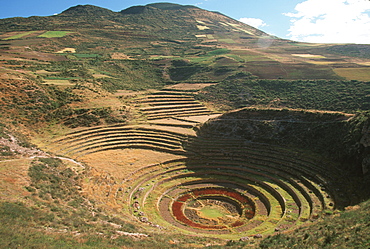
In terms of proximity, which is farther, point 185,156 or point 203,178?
point 185,156

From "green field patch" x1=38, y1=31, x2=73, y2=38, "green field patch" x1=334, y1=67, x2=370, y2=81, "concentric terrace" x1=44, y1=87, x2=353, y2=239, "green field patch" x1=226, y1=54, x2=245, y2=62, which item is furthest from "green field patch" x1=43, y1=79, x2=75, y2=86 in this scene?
"green field patch" x1=334, y1=67, x2=370, y2=81

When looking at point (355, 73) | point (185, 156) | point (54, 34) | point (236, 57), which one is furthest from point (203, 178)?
point (54, 34)

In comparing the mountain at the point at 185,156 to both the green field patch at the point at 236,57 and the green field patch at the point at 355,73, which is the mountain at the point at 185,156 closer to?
the green field patch at the point at 355,73

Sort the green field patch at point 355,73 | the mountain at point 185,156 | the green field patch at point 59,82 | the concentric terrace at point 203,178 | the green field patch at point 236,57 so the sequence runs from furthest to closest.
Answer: the green field patch at point 236,57
the green field patch at point 355,73
the green field patch at point 59,82
the concentric terrace at point 203,178
the mountain at point 185,156

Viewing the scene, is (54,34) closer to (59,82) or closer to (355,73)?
(59,82)

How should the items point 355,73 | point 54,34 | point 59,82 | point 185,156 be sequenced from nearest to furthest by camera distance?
point 185,156 → point 59,82 → point 355,73 → point 54,34

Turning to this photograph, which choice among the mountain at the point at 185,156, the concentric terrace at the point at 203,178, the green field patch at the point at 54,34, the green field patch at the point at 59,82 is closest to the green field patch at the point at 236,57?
the mountain at the point at 185,156

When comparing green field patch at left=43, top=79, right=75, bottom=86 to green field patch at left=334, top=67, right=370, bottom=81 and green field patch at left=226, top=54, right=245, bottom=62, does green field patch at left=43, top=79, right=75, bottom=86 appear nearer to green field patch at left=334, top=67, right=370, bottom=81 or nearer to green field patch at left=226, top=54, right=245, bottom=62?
green field patch at left=226, top=54, right=245, bottom=62

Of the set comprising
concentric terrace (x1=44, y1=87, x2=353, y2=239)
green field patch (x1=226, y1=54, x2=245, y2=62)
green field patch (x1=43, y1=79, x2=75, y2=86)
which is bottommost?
concentric terrace (x1=44, y1=87, x2=353, y2=239)

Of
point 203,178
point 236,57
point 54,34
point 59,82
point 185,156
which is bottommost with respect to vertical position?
point 203,178

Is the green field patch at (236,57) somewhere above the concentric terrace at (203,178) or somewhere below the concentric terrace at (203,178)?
above
